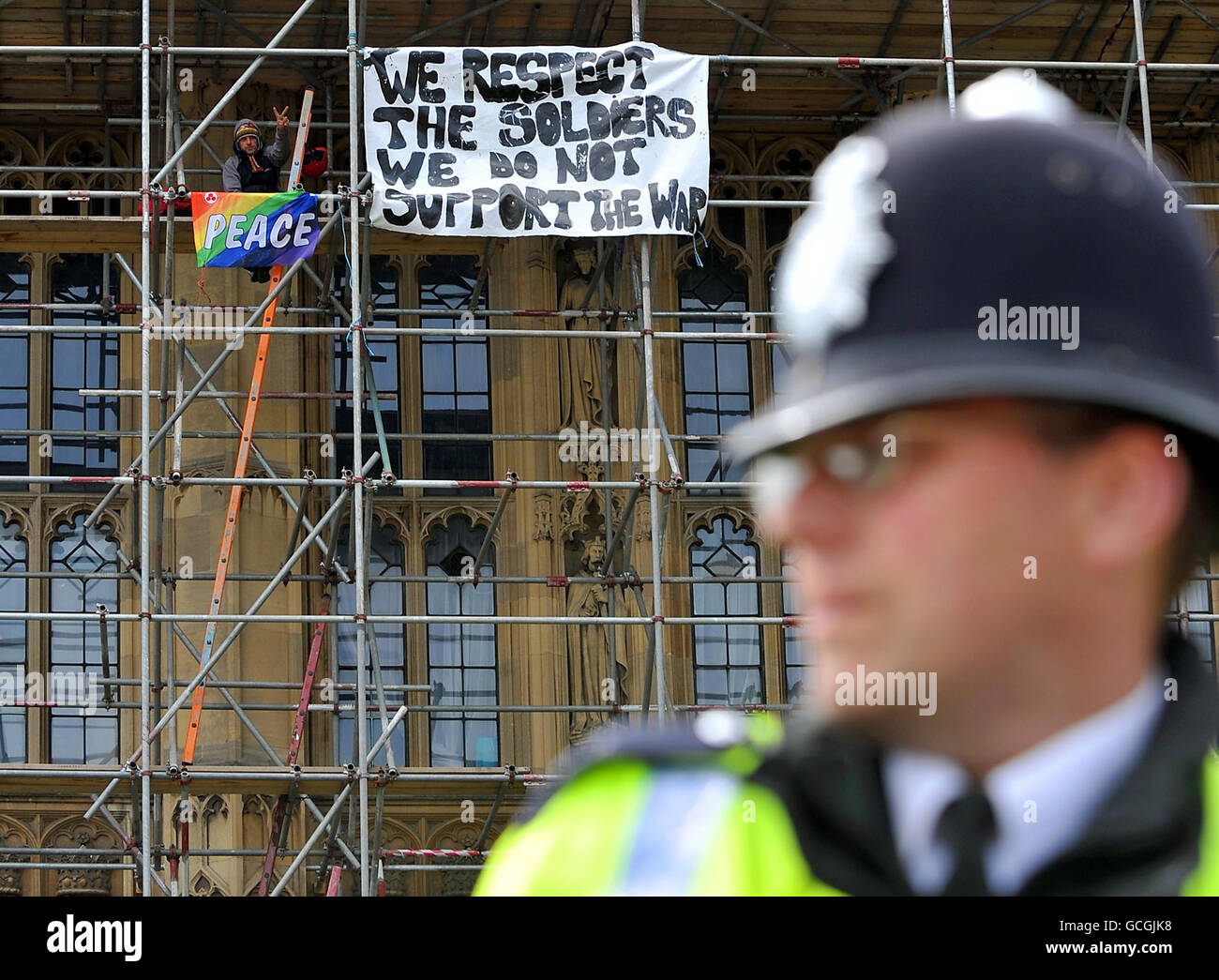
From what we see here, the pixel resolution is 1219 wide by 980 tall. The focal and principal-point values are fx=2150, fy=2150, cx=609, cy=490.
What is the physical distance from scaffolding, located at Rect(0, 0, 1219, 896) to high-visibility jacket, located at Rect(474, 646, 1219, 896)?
8.95 m

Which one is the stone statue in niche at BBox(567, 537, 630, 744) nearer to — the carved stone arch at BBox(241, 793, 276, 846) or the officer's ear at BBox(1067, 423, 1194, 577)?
the carved stone arch at BBox(241, 793, 276, 846)

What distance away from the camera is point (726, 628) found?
14453 mm

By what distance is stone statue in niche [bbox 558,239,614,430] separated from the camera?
1452 cm

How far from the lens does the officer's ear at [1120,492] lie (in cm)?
109

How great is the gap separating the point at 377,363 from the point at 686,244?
231cm

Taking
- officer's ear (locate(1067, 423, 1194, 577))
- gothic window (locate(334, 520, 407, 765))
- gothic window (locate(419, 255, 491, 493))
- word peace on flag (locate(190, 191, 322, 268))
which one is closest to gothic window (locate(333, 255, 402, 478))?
gothic window (locate(419, 255, 491, 493))

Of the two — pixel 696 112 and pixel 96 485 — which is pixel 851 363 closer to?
pixel 696 112

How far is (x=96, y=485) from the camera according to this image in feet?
47.3

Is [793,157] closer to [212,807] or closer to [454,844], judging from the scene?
[454,844]

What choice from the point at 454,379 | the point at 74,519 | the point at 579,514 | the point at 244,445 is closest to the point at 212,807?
the point at 244,445

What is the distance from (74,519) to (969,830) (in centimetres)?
1390

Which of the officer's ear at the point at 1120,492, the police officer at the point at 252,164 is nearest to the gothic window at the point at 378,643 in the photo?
the police officer at the point at 252,164

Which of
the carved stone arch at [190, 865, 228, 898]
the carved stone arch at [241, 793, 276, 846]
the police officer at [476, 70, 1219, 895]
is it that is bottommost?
the carved stone arch at [190, 865, 228, 898]
